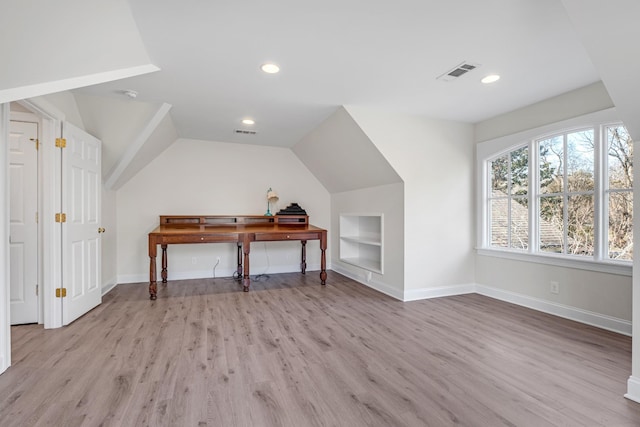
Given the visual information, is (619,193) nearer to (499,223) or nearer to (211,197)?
(499,223)

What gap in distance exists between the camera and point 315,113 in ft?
12.0

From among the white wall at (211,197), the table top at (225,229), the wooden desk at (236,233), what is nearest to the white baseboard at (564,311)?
the wooden desk at (236,233)

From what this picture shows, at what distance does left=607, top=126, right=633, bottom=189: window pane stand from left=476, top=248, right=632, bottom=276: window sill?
0.72 metres

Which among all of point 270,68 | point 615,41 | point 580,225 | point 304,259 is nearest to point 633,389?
point 580,225

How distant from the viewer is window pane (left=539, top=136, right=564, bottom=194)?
320 cm

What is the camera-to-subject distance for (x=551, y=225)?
330 centimetres

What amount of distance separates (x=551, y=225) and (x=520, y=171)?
716 millimetres

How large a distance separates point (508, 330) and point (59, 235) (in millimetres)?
4255

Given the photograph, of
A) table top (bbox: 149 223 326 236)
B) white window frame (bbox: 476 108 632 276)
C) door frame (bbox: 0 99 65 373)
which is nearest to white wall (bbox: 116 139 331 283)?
table top (bbox: 149 223 326 236)

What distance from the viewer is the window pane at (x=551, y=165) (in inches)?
126

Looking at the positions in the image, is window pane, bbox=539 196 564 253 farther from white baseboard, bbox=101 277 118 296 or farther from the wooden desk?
white baseboard, bbox=101 277 118 296

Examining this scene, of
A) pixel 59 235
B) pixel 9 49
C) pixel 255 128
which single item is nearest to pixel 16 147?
pixel 59 235

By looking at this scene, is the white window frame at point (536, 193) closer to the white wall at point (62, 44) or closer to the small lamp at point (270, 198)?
the small lamp at point (270, 198)

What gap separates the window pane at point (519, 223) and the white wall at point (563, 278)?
225 millimetres
